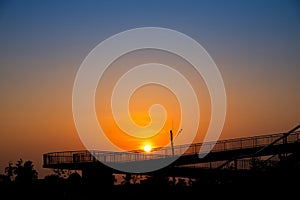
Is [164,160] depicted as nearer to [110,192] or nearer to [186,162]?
[186,162]

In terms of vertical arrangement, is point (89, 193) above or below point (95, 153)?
below

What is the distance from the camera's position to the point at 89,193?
2811 cm

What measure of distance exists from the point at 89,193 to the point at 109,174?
20851 mm

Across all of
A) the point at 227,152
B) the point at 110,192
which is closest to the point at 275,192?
the point at 110,192

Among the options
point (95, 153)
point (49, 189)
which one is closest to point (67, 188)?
point (49, 189)

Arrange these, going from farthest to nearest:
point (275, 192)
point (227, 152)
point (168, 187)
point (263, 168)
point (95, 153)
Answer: point (95, 153) → point (227, 152) → point (263, 168) → point (168, 187) → point (275, 192)

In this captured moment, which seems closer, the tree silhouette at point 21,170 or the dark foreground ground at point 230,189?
the dark foreground ground at point 230,189

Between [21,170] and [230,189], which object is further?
[21,170]

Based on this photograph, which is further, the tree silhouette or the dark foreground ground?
the tree silhouette

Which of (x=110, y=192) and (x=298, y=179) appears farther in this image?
(x=110, y=192)

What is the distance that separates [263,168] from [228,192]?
452 cm

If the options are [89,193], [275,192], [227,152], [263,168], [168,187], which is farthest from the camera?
[227,152]

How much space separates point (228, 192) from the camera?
21.4 metres

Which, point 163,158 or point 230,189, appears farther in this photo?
point 163,158
